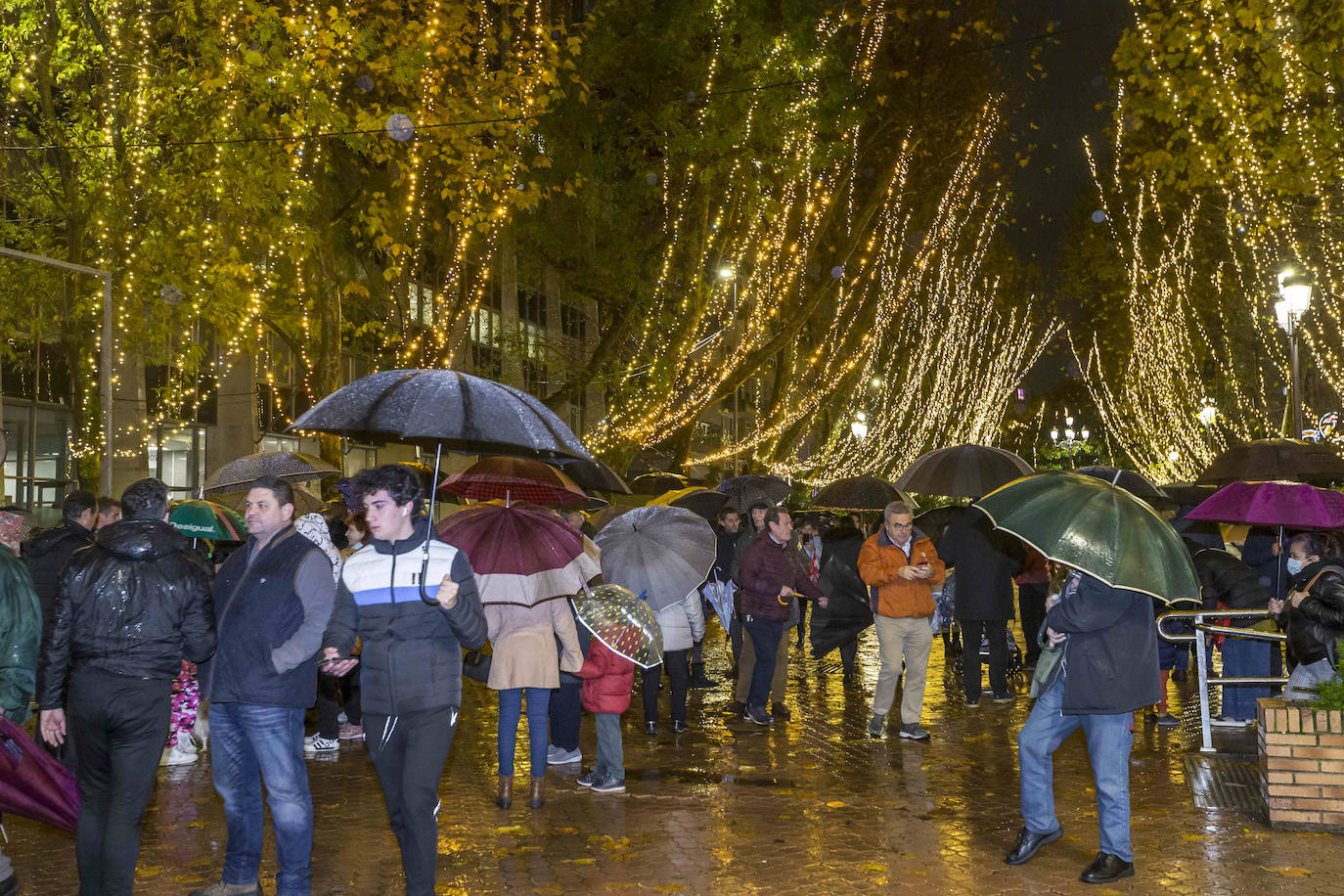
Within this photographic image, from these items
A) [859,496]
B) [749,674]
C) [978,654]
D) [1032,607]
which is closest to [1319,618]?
[978,654]

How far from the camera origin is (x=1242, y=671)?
428 inches

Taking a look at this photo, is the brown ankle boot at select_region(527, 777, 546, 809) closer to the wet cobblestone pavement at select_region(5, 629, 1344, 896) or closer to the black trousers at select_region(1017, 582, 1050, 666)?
the wet cobblestone pavement at select_region(5, 629, 1344, 896)

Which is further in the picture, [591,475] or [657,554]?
[591,475]

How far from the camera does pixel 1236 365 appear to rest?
3716 cm

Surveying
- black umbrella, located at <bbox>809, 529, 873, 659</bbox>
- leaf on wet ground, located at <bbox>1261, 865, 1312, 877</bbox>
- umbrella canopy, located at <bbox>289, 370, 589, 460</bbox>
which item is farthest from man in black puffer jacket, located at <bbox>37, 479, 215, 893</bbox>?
black umbrella, located at <bbox>809, 529, 873, 659</bbox>

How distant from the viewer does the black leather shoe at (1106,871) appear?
6.24 metres

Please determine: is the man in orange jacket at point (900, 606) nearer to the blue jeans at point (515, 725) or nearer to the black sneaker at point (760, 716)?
the black sneaker at point (760, 716)

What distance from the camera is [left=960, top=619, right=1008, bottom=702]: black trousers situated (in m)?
12.0

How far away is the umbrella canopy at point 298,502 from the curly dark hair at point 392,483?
573cm

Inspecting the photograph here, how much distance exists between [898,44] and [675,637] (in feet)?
70.6

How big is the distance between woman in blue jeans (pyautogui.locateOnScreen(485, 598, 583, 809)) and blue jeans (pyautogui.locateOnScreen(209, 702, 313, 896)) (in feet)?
6.36

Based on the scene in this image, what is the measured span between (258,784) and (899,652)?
591 centimetres

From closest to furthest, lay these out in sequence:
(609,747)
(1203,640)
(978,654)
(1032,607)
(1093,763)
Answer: (1093,763), (609,747), (1203,640), (978,654), (1032,607)

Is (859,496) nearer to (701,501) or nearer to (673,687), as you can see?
(701,501)
